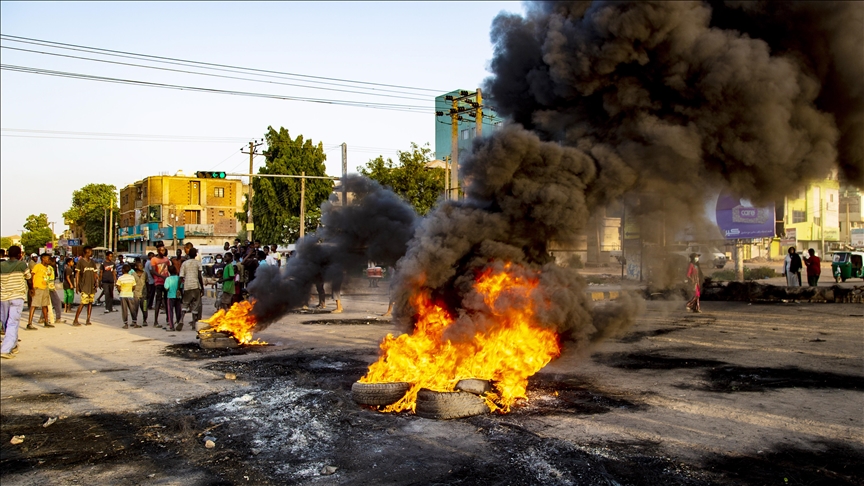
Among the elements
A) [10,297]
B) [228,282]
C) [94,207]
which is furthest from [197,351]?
[94,207]

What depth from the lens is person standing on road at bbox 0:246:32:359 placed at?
10.5 m

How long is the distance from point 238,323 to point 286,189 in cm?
3256

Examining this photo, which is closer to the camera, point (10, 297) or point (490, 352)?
point (490, 352)

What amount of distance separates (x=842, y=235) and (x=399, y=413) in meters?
72.9

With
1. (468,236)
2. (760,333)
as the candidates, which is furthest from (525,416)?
(760,333)

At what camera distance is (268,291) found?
10.9 meters

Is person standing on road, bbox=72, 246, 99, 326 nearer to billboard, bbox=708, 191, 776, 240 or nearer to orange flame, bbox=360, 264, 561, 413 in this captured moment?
orange flame, bbox=360, 264, 561, 413

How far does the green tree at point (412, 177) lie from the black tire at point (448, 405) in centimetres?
2513

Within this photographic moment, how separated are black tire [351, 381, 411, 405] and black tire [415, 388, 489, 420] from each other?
31 centimetres

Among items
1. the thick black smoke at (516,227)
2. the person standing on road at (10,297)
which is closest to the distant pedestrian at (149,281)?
the person standing on road at (10,297)

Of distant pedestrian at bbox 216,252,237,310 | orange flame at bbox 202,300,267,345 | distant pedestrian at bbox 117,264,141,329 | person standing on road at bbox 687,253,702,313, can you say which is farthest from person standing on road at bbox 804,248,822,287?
distant pedestrian at bbox 117,264,141,329

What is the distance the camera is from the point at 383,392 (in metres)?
6.65

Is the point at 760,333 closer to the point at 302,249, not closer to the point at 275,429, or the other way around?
the point at 302,249

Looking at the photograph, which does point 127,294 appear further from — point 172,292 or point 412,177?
point 412,177
